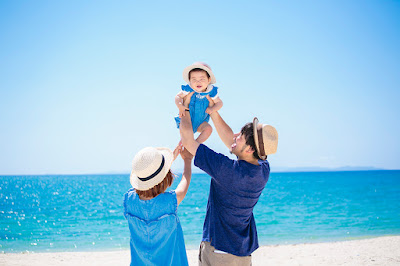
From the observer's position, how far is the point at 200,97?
11.1 ft

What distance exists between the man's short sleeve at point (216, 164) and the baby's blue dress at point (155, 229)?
0.30 m

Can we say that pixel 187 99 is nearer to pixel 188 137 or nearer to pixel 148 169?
pixel 188 137

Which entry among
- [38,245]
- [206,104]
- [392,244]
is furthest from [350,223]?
[206,104]

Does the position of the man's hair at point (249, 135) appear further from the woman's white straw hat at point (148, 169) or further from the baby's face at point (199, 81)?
the baby's face at point (199, 81)

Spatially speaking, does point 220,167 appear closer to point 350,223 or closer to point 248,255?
point 248,255

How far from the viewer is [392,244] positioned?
9492mm

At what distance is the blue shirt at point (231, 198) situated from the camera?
2.44 metres

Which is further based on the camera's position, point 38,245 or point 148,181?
point 38,245

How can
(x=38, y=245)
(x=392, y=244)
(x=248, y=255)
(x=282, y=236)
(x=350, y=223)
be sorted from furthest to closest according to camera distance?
1. (x=350, y=223)
2. (x=282, y=236)
3. (x=38, y=245)
4. (x=392, y=244)
5. (x=248, y=255)

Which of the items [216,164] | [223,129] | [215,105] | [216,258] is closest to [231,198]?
[216,164]

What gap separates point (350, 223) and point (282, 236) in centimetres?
574

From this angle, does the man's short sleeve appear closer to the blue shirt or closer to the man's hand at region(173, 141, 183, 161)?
the blue shirt

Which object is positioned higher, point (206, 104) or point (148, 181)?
point (206, 104)

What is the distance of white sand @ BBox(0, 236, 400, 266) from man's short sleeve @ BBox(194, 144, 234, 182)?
638 centimetres
